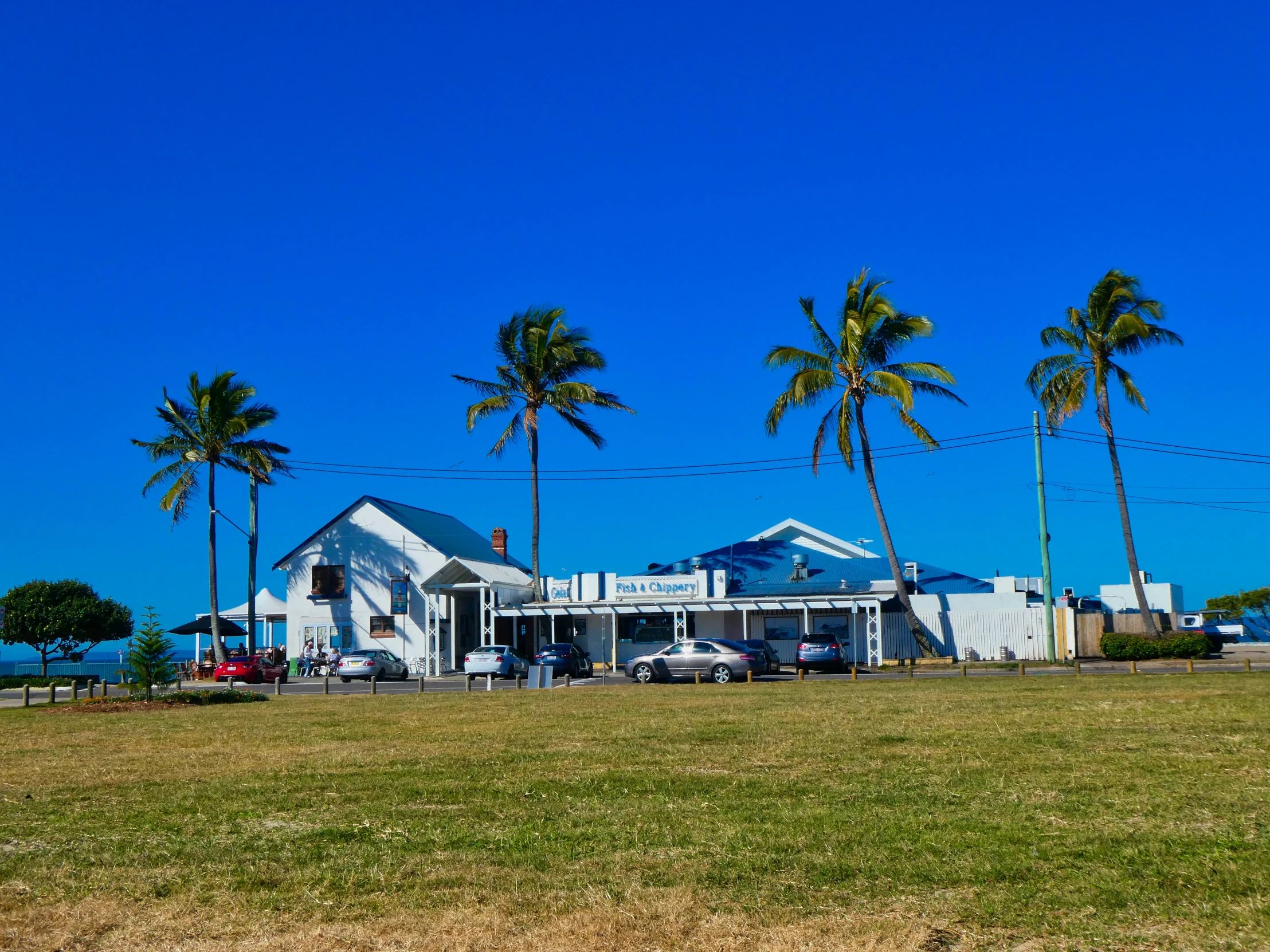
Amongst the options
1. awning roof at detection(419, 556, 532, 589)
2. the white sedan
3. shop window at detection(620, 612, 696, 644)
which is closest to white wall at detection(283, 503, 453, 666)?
awning roof at detection(419, 556, 532, 589)

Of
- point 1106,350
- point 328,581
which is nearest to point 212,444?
point 328,581

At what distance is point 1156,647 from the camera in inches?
1610

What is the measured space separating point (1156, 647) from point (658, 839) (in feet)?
123

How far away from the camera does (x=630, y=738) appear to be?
1501 centimetres

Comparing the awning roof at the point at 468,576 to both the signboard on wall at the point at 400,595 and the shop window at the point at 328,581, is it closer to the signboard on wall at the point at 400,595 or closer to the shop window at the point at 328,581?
the signboard on wall at the point at 400,595

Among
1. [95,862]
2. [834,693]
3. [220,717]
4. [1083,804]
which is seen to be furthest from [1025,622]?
[95,862]

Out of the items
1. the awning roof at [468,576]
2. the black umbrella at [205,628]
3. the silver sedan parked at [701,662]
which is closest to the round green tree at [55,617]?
the black umbrella at [205,628]

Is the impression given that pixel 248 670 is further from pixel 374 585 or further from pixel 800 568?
pixel 800 568

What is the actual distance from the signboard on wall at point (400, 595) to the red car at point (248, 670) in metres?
9.26

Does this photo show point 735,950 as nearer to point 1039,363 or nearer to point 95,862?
point 95,862

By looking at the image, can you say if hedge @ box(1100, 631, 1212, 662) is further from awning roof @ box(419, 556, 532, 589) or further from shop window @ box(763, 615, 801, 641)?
awning roof @ box(419, 556, 532, 589)

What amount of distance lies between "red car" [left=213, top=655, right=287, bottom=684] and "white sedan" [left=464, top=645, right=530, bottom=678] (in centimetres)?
695

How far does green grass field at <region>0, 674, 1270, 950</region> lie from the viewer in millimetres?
6133

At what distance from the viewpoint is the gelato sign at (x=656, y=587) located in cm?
4794
